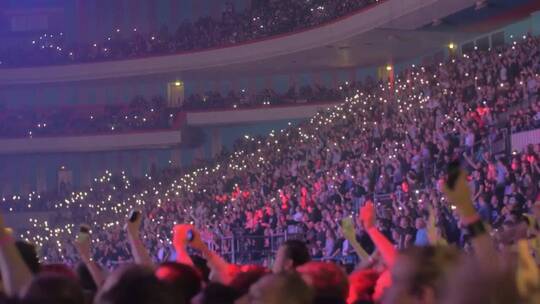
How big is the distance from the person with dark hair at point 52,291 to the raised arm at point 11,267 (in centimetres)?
72

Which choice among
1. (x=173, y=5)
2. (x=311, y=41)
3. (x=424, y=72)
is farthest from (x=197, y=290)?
(x=173, y=5)

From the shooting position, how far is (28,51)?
38.4m

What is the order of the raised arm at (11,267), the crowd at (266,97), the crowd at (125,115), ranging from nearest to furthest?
the raised arm at (11,267) < the crowd at (266,97) < the crowd at (125,115)

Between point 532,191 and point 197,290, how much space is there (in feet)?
35.5

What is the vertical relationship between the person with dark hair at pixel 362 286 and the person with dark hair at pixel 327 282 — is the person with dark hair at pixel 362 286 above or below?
below

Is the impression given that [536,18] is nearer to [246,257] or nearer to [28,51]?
[246,257]

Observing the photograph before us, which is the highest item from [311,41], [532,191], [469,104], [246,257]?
[311,41]

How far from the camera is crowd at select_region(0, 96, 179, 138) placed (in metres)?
36.7

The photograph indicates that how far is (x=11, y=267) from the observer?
365cm

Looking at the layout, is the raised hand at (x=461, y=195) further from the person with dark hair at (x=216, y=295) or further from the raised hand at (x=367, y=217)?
the raised hand at (x=367, y=217)

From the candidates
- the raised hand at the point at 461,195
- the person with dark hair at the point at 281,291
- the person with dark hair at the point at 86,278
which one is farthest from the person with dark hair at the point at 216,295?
the person with dark hair at the point at 86,278

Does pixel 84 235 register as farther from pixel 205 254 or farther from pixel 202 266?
pixel 205 254

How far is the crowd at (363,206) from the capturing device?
3041 millimetres

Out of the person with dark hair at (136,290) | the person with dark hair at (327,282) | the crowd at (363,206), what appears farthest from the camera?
the person with dark hair at (327,282)
